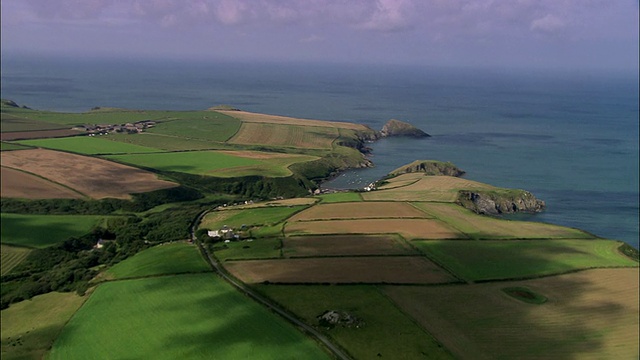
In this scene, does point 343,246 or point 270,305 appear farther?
→ point 343,246

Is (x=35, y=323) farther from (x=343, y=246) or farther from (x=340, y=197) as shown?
(x=340, y=197)

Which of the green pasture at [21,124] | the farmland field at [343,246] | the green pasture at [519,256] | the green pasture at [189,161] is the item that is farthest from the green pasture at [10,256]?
the green pasture at [21,124]

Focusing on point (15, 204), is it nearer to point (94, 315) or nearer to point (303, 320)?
point (94, 315)

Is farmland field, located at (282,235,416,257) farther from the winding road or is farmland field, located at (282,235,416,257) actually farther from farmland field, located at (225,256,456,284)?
the winding road

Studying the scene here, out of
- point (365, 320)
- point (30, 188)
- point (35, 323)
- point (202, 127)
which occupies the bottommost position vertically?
point (35, 323)

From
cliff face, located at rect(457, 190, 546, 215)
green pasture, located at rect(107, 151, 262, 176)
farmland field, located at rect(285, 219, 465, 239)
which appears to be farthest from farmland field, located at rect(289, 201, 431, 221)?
green pasture, located at rect(107, 151, 262, 176)

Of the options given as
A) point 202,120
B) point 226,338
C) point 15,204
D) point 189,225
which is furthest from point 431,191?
point 202,120

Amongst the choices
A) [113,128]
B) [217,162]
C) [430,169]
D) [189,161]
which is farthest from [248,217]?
[113,128]
